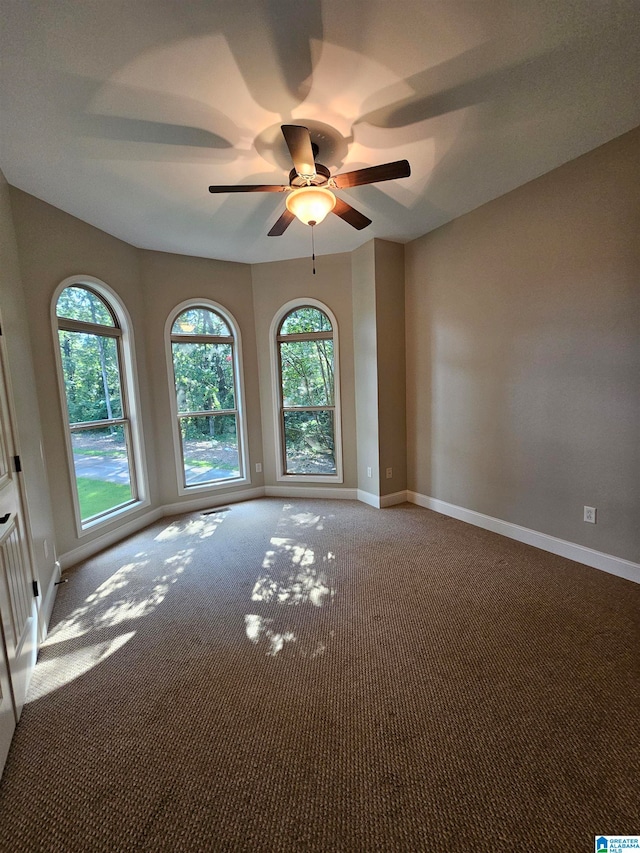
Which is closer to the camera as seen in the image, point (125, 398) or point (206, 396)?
point (125, 398)

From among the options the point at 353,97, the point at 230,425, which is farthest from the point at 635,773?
the point at 230,425

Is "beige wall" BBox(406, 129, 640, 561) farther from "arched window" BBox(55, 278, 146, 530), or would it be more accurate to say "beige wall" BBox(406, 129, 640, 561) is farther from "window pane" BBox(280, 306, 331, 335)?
"arched window" BBox(55, 278, 146, 530)

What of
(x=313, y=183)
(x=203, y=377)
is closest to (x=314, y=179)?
(x=313, y=183)

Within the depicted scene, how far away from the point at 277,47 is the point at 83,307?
259 cm

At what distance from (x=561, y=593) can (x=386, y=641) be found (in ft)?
4.17

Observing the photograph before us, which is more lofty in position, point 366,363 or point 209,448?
point 366,363

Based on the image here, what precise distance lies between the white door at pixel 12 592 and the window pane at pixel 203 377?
2.11 metres

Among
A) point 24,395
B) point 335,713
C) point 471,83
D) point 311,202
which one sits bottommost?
point 335,713

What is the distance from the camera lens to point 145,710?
1.55 metres

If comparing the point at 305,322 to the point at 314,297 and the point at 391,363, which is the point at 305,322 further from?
the point at 391,363

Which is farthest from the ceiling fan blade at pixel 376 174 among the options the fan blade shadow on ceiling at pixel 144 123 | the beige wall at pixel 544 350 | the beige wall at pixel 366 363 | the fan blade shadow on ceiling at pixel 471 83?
the beige wall at pixel 366 363

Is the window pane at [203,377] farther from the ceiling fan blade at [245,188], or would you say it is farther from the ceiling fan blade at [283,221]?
the ceiling fan blade at [245,188]

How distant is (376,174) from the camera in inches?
72.9

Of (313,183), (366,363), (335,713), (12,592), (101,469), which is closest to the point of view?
(335,713)
